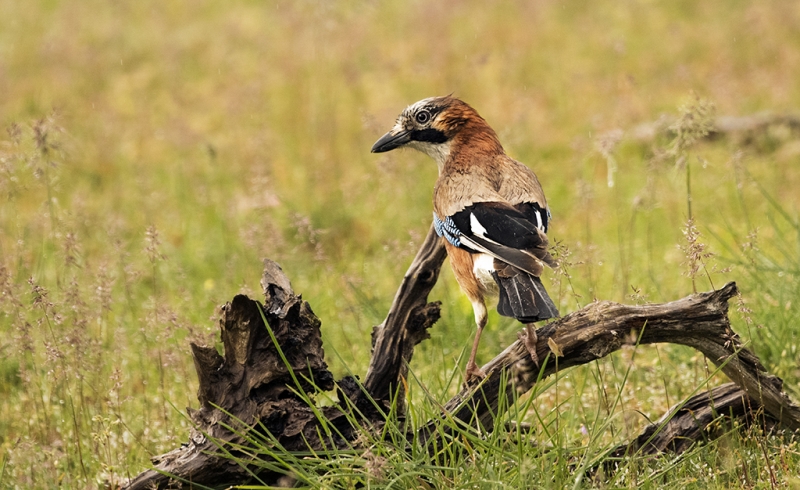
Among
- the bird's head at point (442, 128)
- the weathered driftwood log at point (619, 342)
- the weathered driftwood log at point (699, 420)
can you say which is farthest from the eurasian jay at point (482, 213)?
the weathered driftwood log at point (699, 420)

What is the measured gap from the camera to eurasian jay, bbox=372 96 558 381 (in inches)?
158

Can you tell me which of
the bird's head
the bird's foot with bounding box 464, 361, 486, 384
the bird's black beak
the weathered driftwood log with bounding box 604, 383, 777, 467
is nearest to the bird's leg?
the bird's foot with bounding box 464, 361, 486, 384

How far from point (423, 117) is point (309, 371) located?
1724 mm

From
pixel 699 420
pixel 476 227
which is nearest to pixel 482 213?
pixel 476 227

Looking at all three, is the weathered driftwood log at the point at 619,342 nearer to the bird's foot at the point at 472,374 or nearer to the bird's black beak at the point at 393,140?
the bird's foot at the point at 472,374

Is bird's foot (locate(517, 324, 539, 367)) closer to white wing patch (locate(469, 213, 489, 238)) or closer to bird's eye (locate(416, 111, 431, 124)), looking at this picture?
white wing patch (locate(469, 213, 489, 238))

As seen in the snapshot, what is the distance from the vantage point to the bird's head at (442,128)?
16.7ft

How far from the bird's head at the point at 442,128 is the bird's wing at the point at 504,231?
2.17ft

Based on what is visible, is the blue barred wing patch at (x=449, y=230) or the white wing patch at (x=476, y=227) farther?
the blue barred wing patch at (x=449, y=230)

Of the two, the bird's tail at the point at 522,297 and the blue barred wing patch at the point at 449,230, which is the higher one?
the blue barred wing patch at the point at 449,230

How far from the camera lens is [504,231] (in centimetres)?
423

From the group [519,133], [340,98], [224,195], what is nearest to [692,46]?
[519,133]

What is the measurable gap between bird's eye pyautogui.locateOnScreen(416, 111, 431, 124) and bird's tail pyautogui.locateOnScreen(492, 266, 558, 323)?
4.13 ft

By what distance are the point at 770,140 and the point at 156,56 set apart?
26.4 feet
